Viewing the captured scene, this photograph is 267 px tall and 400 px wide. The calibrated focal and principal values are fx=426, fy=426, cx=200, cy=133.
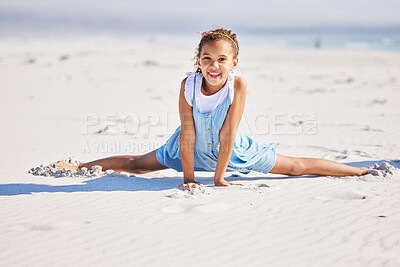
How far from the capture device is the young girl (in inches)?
142

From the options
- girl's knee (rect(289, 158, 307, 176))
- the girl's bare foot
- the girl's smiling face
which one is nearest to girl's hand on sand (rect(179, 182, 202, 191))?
the girl's smiling face

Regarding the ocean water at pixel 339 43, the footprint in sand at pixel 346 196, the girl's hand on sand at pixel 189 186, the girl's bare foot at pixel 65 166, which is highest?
the ocean water at pixel 339 43

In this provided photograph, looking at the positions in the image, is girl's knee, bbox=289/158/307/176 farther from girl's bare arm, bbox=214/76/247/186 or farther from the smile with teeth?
the smile with teeth

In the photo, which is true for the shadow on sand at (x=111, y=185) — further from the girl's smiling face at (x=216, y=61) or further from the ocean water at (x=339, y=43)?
the ocean water at (x=339, y=43)

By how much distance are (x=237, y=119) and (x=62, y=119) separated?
408 centimetres

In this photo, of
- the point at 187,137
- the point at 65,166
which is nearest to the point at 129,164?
the point at 65,166

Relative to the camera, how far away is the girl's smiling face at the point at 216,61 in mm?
3562

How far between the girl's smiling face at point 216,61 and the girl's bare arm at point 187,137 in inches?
11.1

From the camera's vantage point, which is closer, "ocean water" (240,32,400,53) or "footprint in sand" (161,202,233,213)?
"footprint in sand" (161,202,233,213)

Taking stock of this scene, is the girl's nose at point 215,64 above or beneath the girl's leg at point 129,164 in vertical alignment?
above

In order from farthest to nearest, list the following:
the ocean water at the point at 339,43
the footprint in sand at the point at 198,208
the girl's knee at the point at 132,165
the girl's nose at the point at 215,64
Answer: the ocean water at the point at 339,43
the girl's knee at the point at 132,165
the girl's nose at the point at 215,64
the footprint in sand at the point at 198,208

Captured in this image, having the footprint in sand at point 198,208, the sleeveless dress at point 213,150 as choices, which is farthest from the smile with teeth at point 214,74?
the footprint in sand at point 198,208

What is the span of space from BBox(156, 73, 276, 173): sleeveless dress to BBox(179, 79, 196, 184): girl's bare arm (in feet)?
0.17

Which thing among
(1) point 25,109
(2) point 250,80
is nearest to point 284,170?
(1) point 25,109
